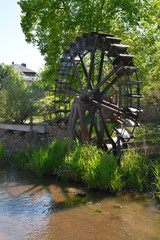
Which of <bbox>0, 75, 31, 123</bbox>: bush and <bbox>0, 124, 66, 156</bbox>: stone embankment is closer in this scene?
<bbox>0, 124, 66, 156</bbox>: stone embankment

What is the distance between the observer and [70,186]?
7324 mm

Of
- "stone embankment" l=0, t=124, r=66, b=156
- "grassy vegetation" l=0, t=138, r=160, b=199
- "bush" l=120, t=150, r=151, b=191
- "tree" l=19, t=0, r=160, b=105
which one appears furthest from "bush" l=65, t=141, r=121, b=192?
"tree" l=19, t=0, r=160, b=105

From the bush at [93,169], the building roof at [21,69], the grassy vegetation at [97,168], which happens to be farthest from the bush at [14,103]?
the building roof at [21,69]

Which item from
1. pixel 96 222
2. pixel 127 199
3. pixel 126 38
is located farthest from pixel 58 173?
pixel 126 38

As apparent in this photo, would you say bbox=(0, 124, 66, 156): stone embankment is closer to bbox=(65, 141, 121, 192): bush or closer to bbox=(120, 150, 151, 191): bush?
bbox=(65, 141, 121, 192): bush

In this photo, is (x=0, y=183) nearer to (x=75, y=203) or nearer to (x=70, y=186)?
(x=70, y=186)

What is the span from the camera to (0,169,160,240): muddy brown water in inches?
186

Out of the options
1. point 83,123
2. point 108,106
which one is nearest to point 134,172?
point 83,123

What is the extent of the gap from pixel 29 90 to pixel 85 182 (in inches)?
343

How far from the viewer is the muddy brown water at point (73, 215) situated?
4.72m

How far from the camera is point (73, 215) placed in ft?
18.1

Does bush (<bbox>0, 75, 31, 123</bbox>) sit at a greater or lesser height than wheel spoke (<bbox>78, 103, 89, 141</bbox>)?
greater

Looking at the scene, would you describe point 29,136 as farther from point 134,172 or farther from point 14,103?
point 134,172

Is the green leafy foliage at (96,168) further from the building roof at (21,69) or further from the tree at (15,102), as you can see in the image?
the building roof at (21,69)
